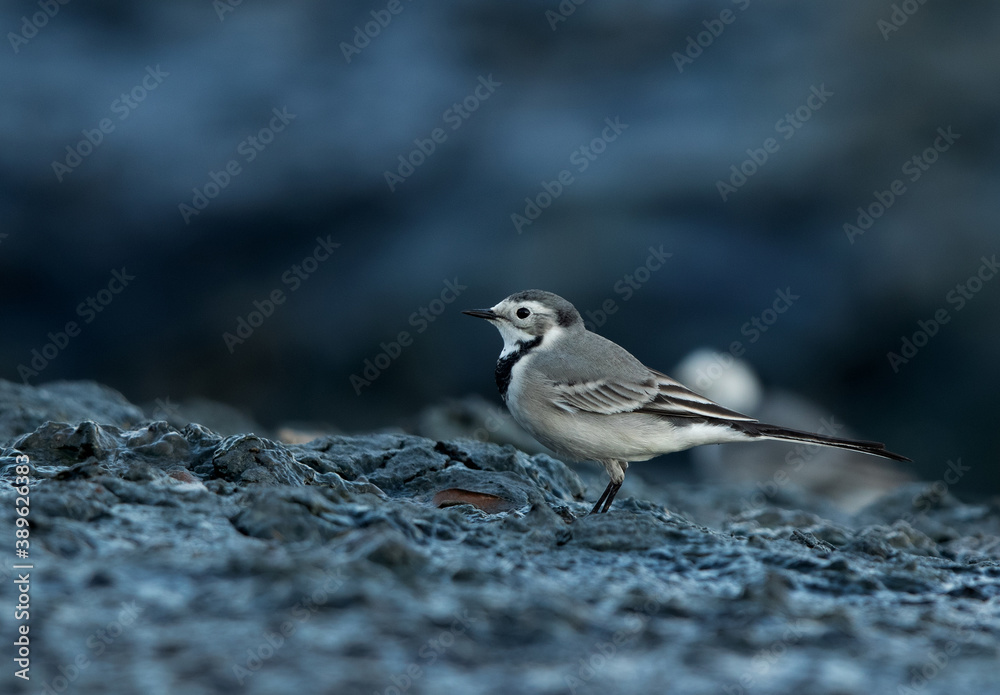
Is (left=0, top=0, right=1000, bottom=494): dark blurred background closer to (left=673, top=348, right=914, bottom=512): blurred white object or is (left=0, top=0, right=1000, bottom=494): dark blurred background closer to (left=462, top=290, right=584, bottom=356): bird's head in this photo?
(left=673, top=348, right=914, bottom=512): blurred white object

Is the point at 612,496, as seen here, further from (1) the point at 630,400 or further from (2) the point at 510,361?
(2) the point at 510,361

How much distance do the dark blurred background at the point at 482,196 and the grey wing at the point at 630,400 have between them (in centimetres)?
794

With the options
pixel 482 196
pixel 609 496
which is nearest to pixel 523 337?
pixel 609 496

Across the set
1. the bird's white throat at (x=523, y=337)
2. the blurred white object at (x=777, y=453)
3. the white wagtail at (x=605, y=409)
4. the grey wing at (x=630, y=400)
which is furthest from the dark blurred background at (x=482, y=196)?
the grey wing at (x=630, y=400)

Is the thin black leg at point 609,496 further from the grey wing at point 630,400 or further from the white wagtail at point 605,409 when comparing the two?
the grey wing at point 630,400

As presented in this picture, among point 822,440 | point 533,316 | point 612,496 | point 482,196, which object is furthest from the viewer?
point 482,196

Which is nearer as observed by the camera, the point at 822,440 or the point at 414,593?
the point at 414,593

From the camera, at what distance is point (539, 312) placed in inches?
271

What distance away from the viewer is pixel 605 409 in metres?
6.46

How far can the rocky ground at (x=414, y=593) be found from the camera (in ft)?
10.3

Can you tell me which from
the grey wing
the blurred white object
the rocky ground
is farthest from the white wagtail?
the blurred white object

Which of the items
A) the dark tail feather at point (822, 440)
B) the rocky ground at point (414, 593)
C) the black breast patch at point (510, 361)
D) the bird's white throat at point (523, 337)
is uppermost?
the dark tail feather at point (822, 440)

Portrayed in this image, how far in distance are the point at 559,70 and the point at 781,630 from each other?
17098mm

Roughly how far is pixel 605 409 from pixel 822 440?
4.47 ft
